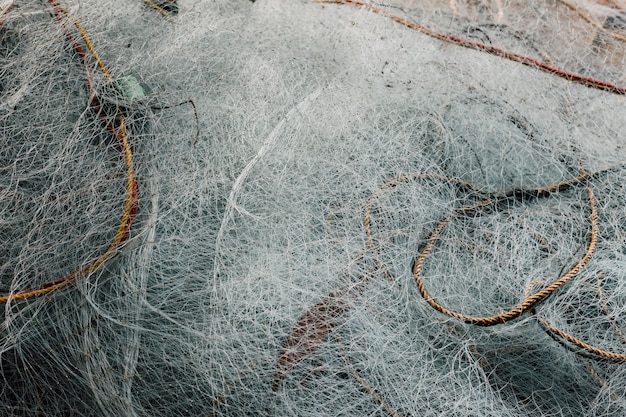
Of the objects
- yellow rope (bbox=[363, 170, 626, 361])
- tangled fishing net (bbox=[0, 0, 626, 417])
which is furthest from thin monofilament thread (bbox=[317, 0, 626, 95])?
yellow rope (bbox=[363, 170, 626, 361])

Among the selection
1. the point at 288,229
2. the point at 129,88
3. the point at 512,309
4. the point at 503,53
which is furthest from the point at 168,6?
the point at 512,309

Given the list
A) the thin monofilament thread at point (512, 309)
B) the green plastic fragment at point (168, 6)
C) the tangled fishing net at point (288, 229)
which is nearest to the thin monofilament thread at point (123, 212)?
the tangled fishing net at point (288, 229)

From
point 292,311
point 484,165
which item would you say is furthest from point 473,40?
point 292,311

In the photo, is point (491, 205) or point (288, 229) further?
point (491, 205)

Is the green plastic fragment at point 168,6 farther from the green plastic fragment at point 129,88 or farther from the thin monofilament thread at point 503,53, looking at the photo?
the thin monofilament thread at point 503,53

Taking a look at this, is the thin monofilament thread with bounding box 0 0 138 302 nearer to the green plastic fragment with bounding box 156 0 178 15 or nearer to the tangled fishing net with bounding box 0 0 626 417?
the tangled fishing net with bounding box 0 0 626 417

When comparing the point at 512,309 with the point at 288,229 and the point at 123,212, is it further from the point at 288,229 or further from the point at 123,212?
the point at 123,212

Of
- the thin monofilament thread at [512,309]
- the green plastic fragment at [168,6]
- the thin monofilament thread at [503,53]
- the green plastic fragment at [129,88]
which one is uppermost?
the green plastic fragment at [168,6]
